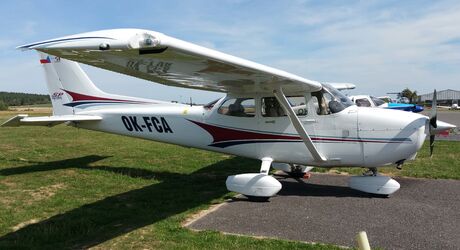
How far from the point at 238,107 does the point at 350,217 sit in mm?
3221

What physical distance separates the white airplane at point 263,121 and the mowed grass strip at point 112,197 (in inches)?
41.5

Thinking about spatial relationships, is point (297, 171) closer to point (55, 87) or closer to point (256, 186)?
point (256, 186)

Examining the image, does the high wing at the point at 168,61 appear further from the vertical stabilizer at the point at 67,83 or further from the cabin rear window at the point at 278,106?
the vertical stabilizer at the point at 67,83

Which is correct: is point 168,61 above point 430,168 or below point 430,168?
above

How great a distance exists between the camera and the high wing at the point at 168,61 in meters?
4.03

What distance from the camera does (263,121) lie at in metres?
7.88

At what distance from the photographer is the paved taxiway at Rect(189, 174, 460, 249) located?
5051 millimetres

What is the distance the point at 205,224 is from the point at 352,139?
3.13 m

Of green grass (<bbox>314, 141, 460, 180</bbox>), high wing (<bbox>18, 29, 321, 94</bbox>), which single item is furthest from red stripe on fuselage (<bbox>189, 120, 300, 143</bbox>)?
green grass (<bbox>314, 141, 460, 180</bbox>)

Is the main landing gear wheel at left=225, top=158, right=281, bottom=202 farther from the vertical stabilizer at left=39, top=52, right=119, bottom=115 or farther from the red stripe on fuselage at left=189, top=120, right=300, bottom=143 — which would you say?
the vertical stabilizer at left=39, top=52, right=119, bottom=115

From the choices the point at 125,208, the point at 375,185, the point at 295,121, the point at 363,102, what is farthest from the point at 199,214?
the point at 363,102

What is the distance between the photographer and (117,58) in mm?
4648

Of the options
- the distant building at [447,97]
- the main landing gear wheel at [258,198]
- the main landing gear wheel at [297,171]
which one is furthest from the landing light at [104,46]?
the distant building at [447,97]

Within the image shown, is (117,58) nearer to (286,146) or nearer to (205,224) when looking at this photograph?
(205,224)
